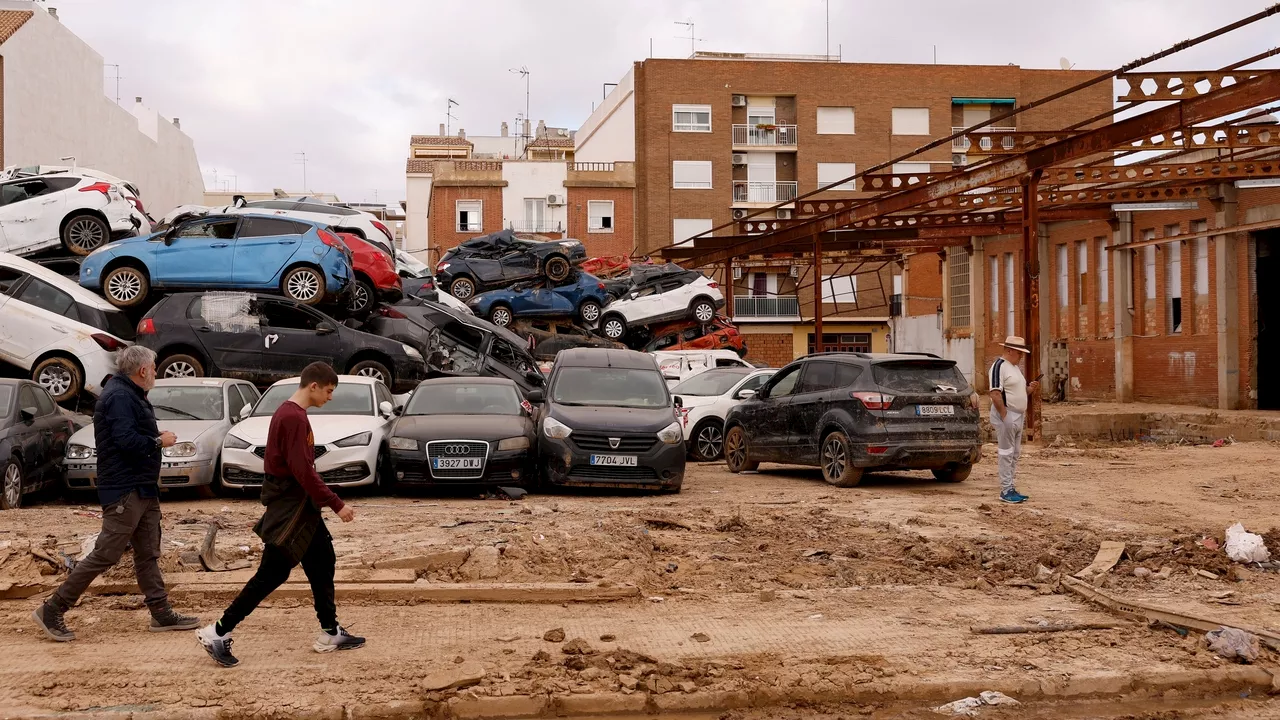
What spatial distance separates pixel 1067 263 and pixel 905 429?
68.3ft

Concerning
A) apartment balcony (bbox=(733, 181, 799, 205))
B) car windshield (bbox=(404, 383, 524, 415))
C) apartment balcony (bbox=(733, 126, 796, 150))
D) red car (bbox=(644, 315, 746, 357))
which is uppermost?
apartment balcony (bbox=(733, 126, 796, 150))

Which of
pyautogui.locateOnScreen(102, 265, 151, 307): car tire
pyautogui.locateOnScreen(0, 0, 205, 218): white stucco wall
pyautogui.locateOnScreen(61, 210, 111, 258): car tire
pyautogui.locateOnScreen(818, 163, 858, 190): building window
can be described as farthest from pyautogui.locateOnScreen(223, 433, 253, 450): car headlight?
pyautogui.locateOnScreen(818, 163, 858, 190): building window

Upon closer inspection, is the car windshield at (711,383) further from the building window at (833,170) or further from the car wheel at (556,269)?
the building window at (833,170)

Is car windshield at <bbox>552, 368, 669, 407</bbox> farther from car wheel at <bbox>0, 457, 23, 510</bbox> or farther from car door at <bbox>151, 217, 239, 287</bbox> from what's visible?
car door at <bbox>151, 217, 239, 287</bbox>

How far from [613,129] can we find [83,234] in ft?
156

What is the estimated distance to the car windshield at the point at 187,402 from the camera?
557 inches

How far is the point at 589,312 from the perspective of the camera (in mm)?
28938

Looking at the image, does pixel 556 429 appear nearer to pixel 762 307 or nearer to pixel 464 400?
pixel 464 400

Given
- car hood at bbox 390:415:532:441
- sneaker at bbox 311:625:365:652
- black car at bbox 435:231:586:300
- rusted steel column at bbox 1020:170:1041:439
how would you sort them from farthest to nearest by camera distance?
black car at bbox 435:231:586:300
rusted steel column at bbox 1020:170:1041:439
car hood at bbox 390:415:532:441
sneaker at bbox 311:625:365:652

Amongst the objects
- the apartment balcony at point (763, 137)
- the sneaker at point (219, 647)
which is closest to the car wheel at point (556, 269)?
the sneaker at point (219, 647)

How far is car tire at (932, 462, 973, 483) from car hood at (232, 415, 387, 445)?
705cm

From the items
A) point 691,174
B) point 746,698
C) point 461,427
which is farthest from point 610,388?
point 691,174

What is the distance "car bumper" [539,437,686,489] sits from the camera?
13594mm

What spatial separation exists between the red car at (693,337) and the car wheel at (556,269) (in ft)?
8.99
